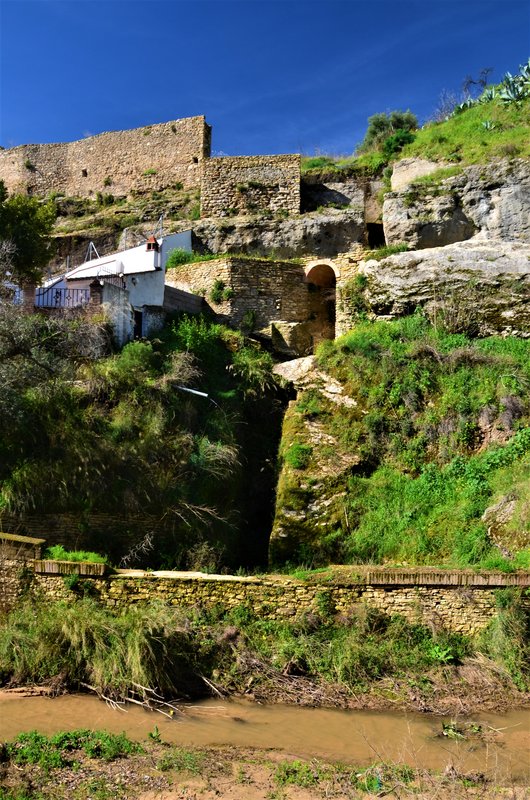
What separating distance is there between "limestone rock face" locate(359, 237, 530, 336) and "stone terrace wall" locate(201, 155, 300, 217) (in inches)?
190

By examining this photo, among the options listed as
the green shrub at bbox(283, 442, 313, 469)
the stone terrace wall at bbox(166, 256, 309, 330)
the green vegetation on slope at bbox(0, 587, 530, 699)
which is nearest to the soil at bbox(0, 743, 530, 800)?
the green vegetation on slope at bbox(0, 587, 530, 699)

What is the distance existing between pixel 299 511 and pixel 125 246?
11649mm

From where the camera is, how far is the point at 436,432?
15.9m

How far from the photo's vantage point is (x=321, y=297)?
2125 cm

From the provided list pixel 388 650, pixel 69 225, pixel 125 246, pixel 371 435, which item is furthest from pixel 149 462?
pixel 69 225

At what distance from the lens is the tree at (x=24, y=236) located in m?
18.2

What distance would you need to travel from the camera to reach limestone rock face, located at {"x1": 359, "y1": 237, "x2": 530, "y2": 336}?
18469 millimetres

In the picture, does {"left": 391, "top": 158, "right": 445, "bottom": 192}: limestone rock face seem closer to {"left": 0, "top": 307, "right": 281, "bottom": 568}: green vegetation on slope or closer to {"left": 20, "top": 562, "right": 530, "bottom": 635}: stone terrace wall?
{"left": 0, "top": 307, "right": 281, "bottom": 568}: green vegetation on slope

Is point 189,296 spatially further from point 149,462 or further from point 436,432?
point 436,432

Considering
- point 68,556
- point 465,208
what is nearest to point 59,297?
point 68,556

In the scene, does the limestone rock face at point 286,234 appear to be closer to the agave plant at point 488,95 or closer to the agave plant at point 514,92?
the agave plant at point 514,92

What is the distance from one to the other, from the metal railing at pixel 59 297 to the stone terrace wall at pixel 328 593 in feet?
29.4

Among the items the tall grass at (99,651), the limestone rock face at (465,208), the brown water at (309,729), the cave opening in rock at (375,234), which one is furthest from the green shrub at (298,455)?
the cave opening in rock at (375,234)

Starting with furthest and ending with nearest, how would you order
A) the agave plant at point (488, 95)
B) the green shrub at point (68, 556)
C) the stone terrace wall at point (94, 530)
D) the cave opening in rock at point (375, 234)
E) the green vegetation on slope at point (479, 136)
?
the agave plant at point (488, 95) → the cave opening in rock at point (375, 234) → the green vegetation on slope at point (479, 136) → the stone terrace wall at point (94, 530) → the green shrub at point (68, 556)
